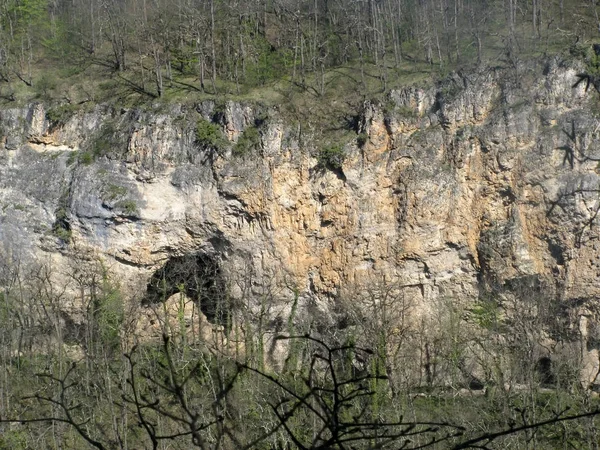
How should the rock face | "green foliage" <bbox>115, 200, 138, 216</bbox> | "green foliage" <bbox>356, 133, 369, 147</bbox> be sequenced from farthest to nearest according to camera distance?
"green foliage" <bbox>356, 133, 369, 147</bbox> → the rock face → "green foliage" <bbox>115, 200, 138, 216</bbox>

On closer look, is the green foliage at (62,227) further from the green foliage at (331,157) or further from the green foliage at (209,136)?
the green foliage at (331,157)

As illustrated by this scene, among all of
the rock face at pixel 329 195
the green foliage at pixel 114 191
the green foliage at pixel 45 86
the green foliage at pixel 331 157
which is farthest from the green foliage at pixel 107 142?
the green foliage at pixel 331 157

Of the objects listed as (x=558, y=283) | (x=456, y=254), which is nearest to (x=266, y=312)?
(x=456, y=254)

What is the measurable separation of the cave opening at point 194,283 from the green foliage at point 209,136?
12.4ft

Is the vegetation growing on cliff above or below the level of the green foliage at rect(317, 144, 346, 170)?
below

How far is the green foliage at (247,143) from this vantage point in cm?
2538

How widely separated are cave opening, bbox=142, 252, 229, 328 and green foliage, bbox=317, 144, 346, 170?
505 cm

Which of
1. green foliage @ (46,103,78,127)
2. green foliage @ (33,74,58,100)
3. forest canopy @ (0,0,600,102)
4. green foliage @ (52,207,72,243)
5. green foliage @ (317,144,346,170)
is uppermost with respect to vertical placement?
forest canopy @ (0,0,600,102)

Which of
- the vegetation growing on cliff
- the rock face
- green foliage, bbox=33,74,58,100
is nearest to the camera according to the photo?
the vegetation growing on cliff

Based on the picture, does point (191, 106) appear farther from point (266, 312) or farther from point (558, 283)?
point (558, 283)

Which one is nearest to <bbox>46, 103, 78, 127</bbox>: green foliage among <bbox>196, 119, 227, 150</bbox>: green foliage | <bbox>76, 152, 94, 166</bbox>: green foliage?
<bbox>76, 152, 94, 166</bbox>: green foliage

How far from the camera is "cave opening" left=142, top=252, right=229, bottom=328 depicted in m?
25.4

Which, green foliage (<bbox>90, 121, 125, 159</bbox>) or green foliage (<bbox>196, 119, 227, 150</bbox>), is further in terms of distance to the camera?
green foliage (<bbox>90, 121, 125, 159</bbox>)

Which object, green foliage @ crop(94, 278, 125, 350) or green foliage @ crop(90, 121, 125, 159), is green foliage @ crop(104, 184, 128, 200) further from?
green foliage @ crop(94, 278, 125, 350)
